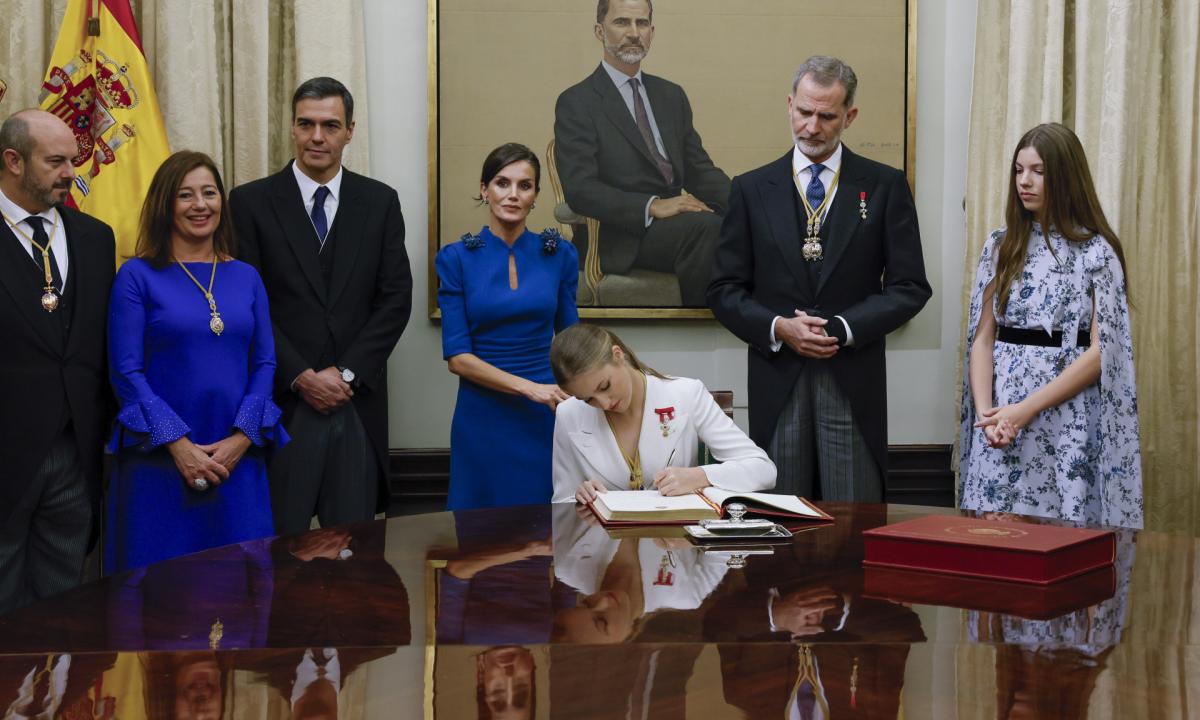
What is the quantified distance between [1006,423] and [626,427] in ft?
4.51

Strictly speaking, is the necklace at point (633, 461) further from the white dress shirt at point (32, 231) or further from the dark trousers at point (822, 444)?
the white dress shirt at point (32, 231)

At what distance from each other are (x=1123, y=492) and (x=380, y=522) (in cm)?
255

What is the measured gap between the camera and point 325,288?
404cm

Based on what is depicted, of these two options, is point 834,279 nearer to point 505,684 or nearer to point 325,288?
point 325,288

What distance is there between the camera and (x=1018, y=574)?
81.5 inches

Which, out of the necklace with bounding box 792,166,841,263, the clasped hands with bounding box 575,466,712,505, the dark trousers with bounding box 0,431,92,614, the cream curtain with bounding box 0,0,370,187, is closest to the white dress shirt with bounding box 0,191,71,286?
the dark trousers with bounding box 0,431,92,614

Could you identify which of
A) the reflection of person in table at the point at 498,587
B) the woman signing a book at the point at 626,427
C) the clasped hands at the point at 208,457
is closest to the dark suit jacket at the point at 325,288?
Answer: the clasped hands at the point at 208,457

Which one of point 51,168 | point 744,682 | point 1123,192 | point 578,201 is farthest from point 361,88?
point 744,682

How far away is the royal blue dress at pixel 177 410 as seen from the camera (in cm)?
355

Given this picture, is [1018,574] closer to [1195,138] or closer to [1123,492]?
[1123,492]

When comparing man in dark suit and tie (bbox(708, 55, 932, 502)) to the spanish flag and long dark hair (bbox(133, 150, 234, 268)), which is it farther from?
the spanish flag

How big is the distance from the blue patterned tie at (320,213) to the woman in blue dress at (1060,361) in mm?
2249

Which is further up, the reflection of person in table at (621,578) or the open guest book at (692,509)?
the open guest book at (692,509)

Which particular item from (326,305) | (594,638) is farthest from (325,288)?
(594,638)
